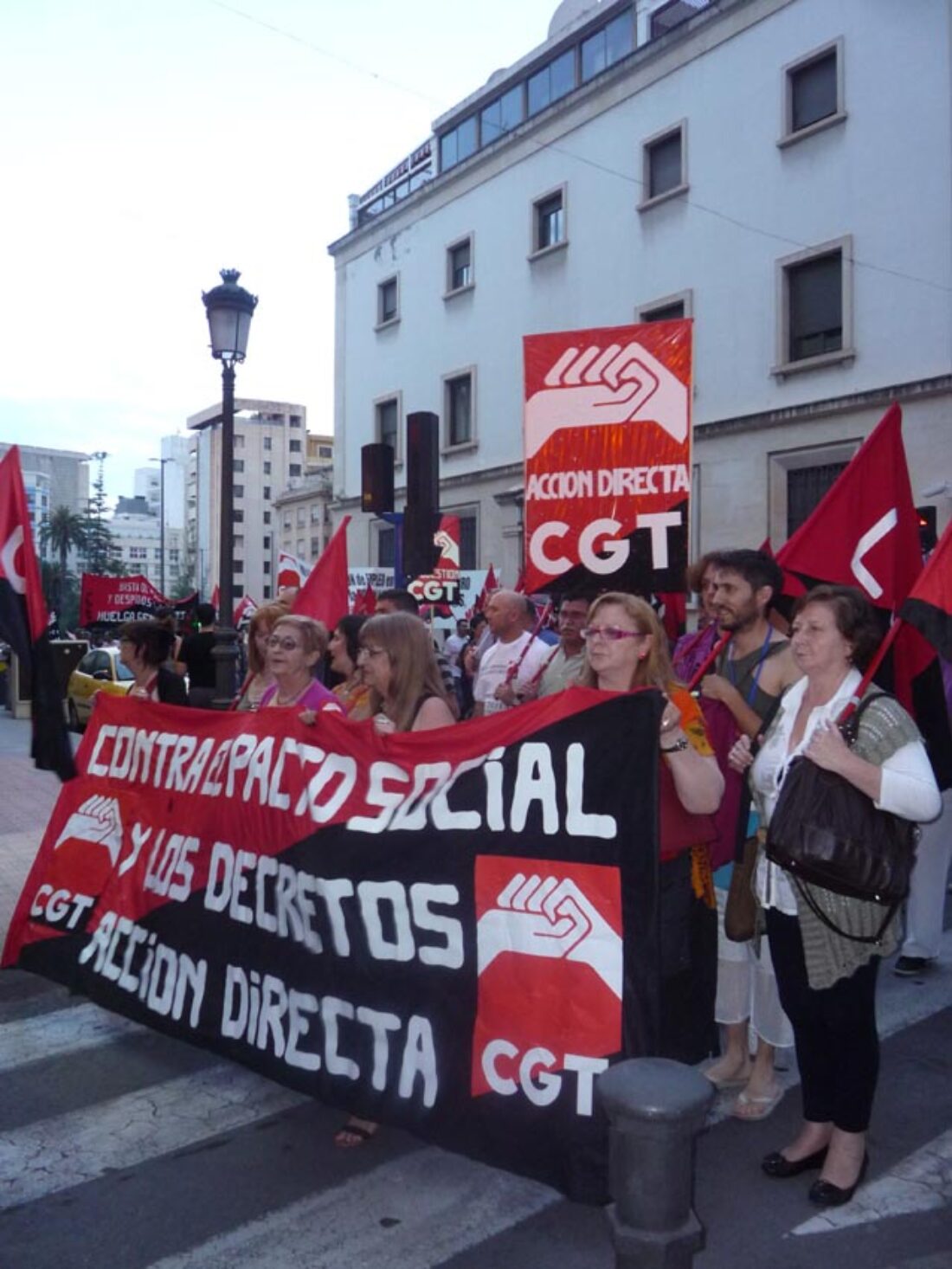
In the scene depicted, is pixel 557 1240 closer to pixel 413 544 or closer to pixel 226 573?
pixel 413 544

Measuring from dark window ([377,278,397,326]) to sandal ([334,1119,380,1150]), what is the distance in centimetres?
2992

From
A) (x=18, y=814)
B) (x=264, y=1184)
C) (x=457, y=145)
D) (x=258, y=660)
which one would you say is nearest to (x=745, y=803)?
(x=264, y=1184)

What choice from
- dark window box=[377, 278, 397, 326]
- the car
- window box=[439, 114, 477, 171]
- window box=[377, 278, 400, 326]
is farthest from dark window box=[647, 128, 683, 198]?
the car

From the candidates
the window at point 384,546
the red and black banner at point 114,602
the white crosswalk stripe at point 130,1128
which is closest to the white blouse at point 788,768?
the white crosswalk stripe at point 130,1128

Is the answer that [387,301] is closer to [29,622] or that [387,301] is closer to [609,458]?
[609,458]

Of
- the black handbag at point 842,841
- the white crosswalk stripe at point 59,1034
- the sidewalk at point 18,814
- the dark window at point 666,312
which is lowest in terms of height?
the white crosswalk stripe at point 59,1034

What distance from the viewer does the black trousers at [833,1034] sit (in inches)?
136

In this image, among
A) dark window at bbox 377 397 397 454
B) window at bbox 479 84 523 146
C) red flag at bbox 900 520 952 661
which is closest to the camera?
red flag at bbox 900 520 952 661

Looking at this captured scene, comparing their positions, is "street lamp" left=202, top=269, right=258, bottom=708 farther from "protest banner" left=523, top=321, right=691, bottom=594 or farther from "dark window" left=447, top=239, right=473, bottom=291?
"dark window" left=447, top=239, right=473, bottom=291

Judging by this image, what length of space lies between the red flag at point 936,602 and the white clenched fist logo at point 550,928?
1397mm

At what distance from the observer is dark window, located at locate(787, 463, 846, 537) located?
65.9ft

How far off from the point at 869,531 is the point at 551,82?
1009 inches

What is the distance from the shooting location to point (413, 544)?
885 centimetres

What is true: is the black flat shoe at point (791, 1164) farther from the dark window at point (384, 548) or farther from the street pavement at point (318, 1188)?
the dark window at point (384, 548)
